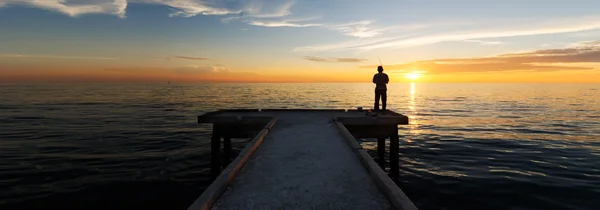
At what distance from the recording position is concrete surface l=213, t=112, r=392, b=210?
14.5 feet

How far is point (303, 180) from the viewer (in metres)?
5.38

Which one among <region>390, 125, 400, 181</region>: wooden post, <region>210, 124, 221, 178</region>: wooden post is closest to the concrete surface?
<region>390, 125, 400, 181</region>: wooden post

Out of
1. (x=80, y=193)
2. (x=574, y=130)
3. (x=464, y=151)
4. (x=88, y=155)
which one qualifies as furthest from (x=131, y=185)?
(x=574, y=130)

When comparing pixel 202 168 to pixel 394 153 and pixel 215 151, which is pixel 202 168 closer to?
pixel 215 151

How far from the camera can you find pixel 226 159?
1595 cm

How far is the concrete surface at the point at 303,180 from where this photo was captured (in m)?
4.43

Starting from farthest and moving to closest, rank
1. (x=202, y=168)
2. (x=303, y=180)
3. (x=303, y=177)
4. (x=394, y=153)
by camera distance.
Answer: (x=202, y=168) < (x=394, y=153) < (x=303, y=177) < (x=303, y=180)

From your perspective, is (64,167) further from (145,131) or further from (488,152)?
(488,152)

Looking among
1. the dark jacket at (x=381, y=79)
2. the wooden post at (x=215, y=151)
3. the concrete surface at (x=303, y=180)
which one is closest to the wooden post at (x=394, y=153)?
the dark jacket at (x=381, y=79)

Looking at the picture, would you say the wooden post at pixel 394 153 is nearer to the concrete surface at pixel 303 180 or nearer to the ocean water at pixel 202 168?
the ocean water at pixel 202 168

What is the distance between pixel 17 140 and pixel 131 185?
45.6 ft

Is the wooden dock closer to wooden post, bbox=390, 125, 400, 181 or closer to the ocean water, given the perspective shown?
wooden post, bbox=390, 125, 400, 181

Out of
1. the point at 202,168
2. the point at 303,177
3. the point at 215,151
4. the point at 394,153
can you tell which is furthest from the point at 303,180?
the point at 202,168

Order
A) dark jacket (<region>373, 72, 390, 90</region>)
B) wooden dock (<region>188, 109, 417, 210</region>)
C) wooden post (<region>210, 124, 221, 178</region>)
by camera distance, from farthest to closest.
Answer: wooden post (<region>210, 124, 221, 178</region>), dark jacket (<region>373, 72, 390, 90</region>), wooden dock (<region>188, 109, 417, 210</region>)
